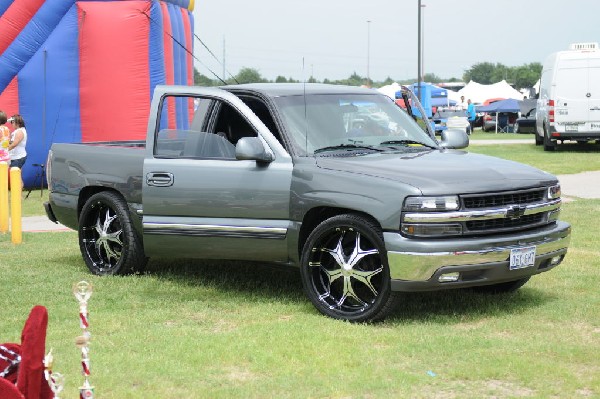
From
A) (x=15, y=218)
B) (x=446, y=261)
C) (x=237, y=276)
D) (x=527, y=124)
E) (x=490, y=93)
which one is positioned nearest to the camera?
(x=446, y=261)

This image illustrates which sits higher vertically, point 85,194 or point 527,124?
point 85,194

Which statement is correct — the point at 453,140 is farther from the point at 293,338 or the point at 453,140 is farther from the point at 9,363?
the point at 9,363

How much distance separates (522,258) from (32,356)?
4112mm

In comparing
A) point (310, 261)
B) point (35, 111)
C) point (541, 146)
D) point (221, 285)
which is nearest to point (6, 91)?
point (35, 111)

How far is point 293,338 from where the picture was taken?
21.8ft

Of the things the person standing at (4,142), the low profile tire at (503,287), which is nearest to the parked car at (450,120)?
the person standing at (4,142)

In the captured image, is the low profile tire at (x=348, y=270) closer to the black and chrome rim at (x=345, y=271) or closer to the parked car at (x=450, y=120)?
the black and chrome rim at (x=345, y=271)

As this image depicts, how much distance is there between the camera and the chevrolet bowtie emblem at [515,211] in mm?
7211

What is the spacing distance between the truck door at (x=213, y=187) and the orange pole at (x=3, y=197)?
4.46 meters

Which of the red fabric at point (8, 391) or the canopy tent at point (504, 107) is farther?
the canopy tent at point (504, 107)

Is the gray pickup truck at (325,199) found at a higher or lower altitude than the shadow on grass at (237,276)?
higher

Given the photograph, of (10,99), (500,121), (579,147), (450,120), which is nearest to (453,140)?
(10,99)

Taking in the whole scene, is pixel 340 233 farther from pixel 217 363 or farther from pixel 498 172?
pixel 217 363

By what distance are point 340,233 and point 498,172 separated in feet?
4.04
